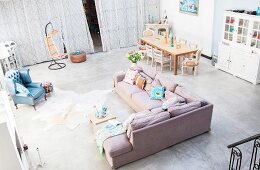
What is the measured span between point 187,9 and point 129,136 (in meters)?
7.11

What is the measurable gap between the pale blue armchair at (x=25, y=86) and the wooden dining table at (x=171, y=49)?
13.8 feet

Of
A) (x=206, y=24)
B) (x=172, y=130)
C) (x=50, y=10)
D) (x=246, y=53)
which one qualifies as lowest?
(x=172, y=130)

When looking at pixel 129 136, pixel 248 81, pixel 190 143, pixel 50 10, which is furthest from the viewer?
pixel 50 10

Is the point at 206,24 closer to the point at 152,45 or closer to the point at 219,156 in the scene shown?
the point at 152,45

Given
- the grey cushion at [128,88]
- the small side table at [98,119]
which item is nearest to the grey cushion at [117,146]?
the small side table at [98,119]

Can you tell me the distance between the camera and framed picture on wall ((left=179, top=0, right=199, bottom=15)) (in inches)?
376

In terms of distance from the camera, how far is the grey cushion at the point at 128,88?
6.51 m

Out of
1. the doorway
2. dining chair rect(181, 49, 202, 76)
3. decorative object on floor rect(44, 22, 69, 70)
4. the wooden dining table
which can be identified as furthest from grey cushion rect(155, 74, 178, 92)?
the doorway

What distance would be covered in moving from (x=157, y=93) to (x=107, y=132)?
1.78 m

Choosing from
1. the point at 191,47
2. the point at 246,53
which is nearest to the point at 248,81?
the point at 246,53

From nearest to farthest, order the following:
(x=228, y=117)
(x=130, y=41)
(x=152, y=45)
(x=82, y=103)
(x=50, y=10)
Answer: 1. (x=228, y=117)
2. (x=82, y=103)
3. (x=152, y=45)
4. (x=50, y=10)
5. (x=130, y=41)

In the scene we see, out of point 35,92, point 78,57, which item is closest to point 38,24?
point 78,57

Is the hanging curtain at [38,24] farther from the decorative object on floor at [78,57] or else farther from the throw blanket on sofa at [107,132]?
the throw blanket on sofa at [107,132]

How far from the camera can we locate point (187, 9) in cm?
1008
